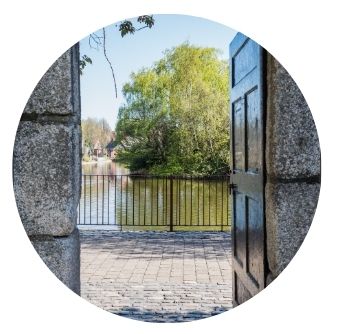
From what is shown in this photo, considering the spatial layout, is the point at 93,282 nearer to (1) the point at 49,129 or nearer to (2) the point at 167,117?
(1) the point at 49,129

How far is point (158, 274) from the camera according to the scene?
6.58 meters

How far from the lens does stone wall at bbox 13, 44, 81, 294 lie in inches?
132

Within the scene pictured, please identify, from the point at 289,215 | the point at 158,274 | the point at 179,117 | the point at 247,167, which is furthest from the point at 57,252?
the point at 179,117

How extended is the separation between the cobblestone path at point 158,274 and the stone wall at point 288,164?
1.69 meters

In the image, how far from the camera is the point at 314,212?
3.45 meters

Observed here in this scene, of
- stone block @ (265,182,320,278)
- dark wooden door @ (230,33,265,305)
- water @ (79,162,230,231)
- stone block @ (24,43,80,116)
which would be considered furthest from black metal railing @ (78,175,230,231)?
stone block @ (24,43,80,116)

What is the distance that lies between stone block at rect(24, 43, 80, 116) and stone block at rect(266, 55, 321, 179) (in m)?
1.19

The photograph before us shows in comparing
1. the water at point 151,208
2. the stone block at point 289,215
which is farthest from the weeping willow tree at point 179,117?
the stone block at point 289,215

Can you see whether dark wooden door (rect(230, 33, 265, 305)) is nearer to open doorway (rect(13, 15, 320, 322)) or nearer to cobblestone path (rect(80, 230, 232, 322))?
open doorway (rect(13, 15, 320, 322))

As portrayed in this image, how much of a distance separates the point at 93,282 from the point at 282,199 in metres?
3.34

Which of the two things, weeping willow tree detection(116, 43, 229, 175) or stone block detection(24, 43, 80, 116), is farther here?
weeping willow tree detection(116, 43, 229, 175)

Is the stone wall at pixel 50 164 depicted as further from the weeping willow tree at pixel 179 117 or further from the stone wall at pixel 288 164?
the weeping willow tree at pixel 179 117

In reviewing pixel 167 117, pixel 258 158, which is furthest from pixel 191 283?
pixel 167 117

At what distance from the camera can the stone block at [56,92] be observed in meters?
3.33
